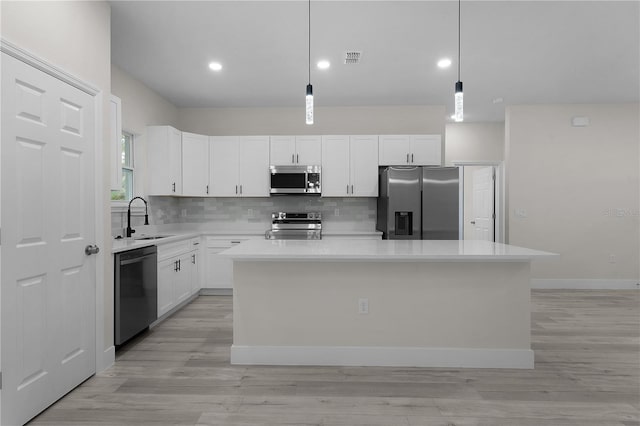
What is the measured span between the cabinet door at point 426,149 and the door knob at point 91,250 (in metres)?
4.02

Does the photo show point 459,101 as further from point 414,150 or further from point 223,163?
point 223,163

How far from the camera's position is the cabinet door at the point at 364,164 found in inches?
203

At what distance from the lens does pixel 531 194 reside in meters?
5.41

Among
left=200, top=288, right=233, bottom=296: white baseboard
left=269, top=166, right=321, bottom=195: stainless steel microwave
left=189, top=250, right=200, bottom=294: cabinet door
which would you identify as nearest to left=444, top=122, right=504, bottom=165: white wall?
left=269, top=166, right=321, bottom=195: stainless steel microwave

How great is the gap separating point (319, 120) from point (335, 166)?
2.70 ft

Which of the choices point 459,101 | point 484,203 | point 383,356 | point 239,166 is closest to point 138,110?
point 239,166

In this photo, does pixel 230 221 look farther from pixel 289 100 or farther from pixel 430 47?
pixel 430 47

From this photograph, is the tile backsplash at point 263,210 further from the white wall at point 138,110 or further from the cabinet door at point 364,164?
the white wall at point 138,110

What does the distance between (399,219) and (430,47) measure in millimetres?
2088

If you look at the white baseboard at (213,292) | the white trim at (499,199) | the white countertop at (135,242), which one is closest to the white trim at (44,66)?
the white countertop at (135,242)

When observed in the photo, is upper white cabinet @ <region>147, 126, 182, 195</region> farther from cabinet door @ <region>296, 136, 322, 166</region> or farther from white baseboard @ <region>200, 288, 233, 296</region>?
cabinet door @ <region>296, 136, 322, 166</region>

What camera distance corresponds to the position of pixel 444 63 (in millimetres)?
3834

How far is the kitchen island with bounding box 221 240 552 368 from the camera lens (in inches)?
107

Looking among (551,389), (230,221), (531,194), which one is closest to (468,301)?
(551,389)
